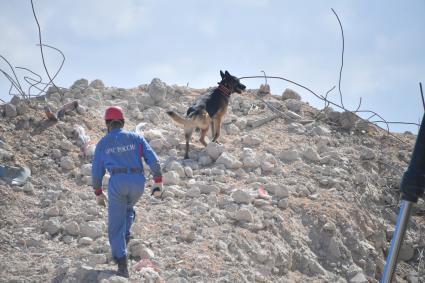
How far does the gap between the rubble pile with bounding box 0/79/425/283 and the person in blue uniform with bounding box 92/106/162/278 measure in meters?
0.36

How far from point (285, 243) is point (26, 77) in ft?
17.5

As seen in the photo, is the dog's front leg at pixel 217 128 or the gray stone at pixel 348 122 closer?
the dog's front leg at pixel 217 128

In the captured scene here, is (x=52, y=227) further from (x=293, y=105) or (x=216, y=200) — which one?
(x=293, y=105)

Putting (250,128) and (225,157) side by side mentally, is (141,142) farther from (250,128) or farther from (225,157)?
(250,128)

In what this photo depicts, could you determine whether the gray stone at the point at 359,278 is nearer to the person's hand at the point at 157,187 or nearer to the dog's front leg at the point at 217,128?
the person's hand at the point at 157,187

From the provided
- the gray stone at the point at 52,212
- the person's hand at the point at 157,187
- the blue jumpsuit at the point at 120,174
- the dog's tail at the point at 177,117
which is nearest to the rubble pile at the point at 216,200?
the gray stone at the point at 52,212

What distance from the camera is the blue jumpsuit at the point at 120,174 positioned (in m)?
4.55

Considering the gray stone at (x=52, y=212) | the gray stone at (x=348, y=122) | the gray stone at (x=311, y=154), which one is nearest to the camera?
the gray stone at (x=52, y=212)

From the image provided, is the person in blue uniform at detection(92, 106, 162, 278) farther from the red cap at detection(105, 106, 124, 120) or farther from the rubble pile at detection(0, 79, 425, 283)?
the rubble pile at detection(0, 79, 425, 283)

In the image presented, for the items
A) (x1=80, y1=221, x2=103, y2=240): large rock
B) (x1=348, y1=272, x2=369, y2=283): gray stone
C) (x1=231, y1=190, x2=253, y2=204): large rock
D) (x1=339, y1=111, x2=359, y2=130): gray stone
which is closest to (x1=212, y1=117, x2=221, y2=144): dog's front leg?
(x1=231, y1=190, x2=253, y2=204): large rock

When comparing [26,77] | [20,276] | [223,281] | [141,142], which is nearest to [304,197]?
[223,281]

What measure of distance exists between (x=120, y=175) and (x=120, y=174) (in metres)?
0.01

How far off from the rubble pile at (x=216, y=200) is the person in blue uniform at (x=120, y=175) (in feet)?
1.18

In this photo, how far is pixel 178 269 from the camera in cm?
496
